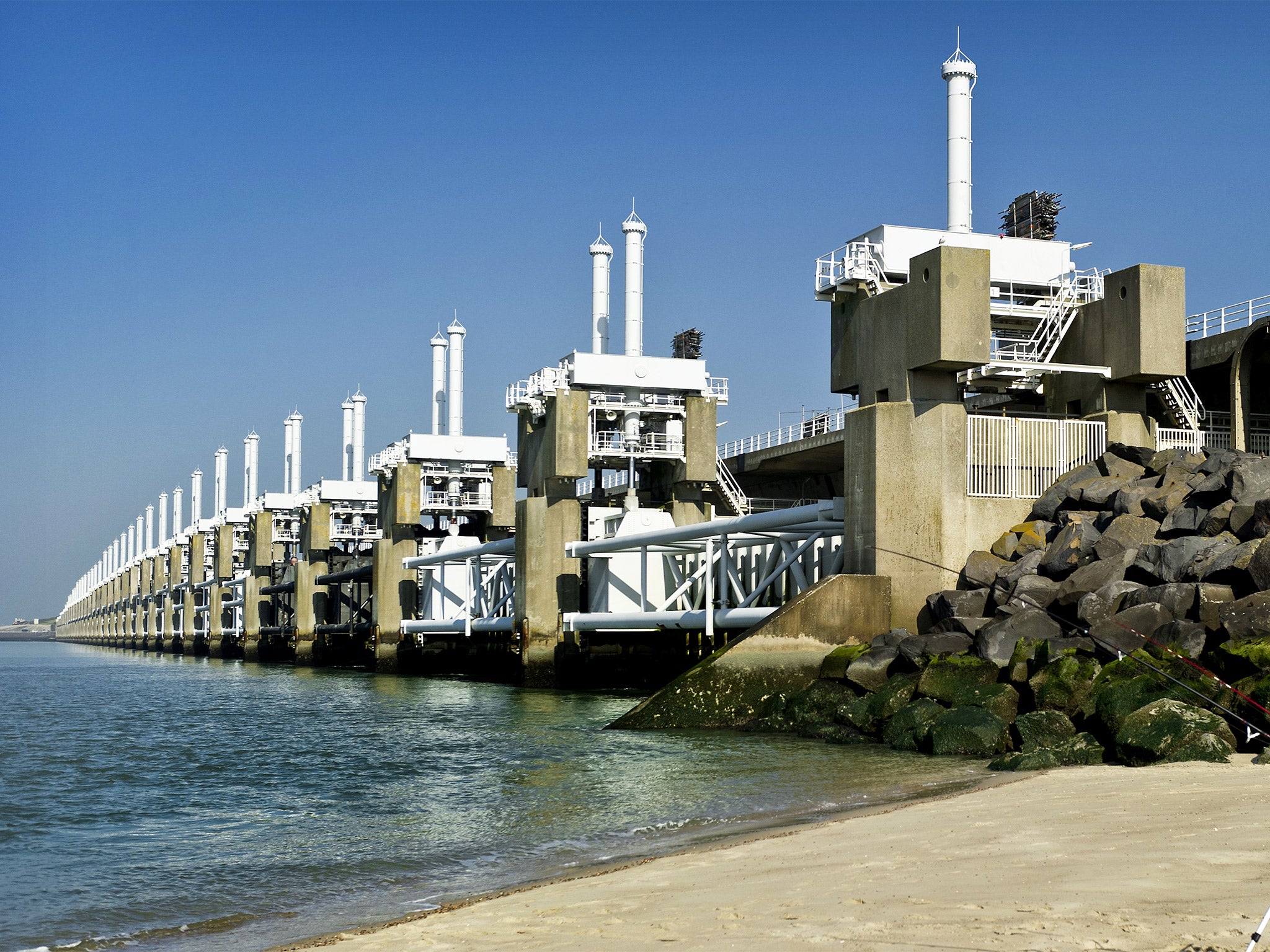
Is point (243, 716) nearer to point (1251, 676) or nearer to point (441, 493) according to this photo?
point (1251, 676)

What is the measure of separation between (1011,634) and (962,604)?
2727 millimetres

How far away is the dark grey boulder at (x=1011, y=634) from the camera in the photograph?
765 inches

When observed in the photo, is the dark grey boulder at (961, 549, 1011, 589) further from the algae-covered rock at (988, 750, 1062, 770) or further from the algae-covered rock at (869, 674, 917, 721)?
the algae-covered rock at (988, 750, 1062, 770)

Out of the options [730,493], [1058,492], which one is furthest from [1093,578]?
[730,493]

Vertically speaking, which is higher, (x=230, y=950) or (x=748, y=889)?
(x=748, y=889)

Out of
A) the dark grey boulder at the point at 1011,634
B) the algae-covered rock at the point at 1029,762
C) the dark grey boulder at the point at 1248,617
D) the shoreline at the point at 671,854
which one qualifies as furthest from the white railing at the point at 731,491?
the shoreline at the point at 671,854

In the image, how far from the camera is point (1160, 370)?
27594mm

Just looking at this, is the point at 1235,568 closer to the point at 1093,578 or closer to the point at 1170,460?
the point at 1093,578

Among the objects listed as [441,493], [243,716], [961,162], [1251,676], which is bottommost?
[243,716]

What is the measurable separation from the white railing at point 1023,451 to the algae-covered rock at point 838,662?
4969mm

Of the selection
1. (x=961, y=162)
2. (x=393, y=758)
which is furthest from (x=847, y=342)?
(x=393, y=758)

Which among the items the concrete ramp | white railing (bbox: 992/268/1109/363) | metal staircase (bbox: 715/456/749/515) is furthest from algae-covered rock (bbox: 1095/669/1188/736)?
metal staircase (bbox: 715/456/749/515)

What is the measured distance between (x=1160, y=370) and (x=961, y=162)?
10.3 meters

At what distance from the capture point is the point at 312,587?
250ft
